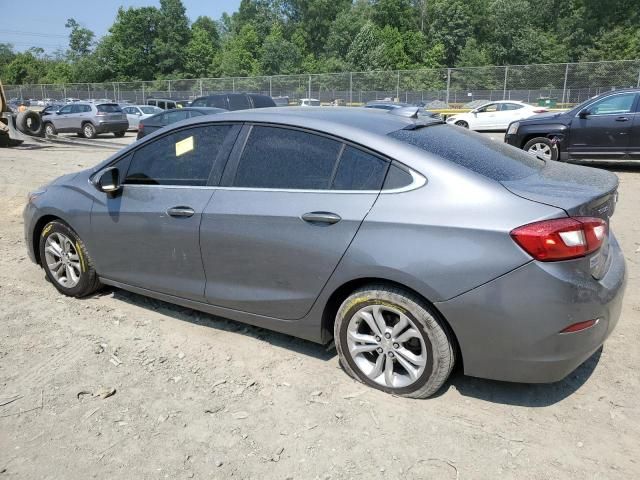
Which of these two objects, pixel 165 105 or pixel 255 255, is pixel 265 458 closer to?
pixel 255 255

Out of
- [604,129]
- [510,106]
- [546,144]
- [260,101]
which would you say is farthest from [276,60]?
[604,129]

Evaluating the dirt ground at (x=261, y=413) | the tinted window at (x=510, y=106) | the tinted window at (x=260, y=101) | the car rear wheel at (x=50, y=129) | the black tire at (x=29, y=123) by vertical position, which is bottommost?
the car rear wheel at (x=50, y=129)

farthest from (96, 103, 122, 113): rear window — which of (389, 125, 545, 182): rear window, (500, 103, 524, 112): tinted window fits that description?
(389, 125, 545, 182): rear window

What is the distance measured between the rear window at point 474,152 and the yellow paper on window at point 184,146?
1.42 m

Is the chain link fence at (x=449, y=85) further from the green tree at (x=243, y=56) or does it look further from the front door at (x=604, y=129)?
the green tree at (x=243, y=56)

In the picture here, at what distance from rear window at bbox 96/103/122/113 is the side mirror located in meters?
20.5

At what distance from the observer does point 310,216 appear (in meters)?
3.07

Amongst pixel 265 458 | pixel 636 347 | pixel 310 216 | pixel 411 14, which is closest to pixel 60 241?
pixel 310 216

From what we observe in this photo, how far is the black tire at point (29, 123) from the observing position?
19141 mm

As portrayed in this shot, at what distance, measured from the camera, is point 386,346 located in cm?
301

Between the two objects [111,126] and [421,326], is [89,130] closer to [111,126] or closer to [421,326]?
[111,126]

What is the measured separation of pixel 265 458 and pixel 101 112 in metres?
22.5

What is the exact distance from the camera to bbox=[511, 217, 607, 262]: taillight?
8.32 ft

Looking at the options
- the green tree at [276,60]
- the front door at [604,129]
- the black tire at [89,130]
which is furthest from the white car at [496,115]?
the green tree at [276,60]
